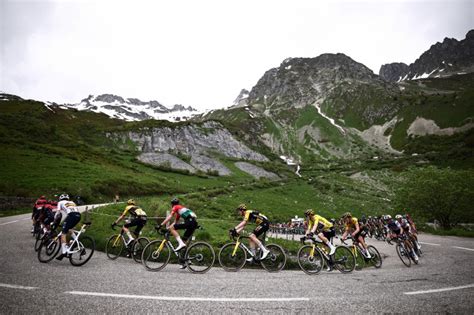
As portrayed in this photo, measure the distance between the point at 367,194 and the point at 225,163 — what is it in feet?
161

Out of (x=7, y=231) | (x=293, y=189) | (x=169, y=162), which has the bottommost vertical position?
(x=7, y=231)

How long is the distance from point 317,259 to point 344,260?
1378mm

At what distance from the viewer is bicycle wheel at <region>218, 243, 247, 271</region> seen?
1166 centimetres

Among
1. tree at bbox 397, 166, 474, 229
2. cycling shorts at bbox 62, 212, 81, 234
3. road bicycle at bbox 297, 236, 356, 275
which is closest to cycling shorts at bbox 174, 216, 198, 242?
cycling shorts at bbox 62, 212, 81, 234

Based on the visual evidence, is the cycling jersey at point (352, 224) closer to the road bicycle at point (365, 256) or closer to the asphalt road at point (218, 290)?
the road bicycle at point (365, 256)

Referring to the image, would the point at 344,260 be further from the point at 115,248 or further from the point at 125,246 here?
the point at 115,248

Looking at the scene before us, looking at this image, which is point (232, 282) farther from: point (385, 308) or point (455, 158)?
point (455, 158)

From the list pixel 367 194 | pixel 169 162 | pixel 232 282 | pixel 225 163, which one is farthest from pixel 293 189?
pixel 232 282

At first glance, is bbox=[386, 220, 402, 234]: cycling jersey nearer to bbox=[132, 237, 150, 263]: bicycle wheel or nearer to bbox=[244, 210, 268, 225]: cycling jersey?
bbox=[244, 210, 268, 225]: cycling jersey

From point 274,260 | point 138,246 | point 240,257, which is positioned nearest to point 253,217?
point 240,257

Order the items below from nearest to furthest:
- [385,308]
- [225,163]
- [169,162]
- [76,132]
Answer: [385,308] < [169,162] < [225,163] < [76,132]

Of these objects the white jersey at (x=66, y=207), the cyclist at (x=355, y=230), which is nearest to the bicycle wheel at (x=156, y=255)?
the white jersey at (x=66, y=207)

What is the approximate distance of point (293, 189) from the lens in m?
74.9

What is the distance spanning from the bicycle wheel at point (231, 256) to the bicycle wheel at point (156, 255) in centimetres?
236
